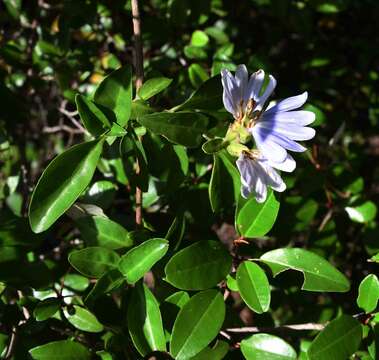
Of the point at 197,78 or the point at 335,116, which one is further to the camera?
the point at 335,116

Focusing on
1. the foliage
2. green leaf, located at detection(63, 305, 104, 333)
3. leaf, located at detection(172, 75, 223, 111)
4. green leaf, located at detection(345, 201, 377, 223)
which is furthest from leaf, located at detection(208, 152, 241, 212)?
green leaf, located at detection(345, 201, 377, 223)

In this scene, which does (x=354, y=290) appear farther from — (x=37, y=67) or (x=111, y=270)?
(x=37, y=67)

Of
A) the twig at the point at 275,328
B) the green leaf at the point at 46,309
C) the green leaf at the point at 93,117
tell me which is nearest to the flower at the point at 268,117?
the green leaf at the point at 93,117

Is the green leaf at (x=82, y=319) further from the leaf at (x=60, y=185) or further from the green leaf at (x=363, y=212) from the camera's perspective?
the green leaf at (x=363, y=212)

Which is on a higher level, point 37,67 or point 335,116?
point 37,67

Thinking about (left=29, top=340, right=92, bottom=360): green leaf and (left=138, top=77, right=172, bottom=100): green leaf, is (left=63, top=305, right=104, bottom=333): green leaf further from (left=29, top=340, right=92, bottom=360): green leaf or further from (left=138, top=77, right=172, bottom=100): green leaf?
(left=138, top=77, right=172, bottom=100): green leaf

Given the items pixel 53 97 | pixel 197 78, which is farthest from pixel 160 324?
pixel 53 97
